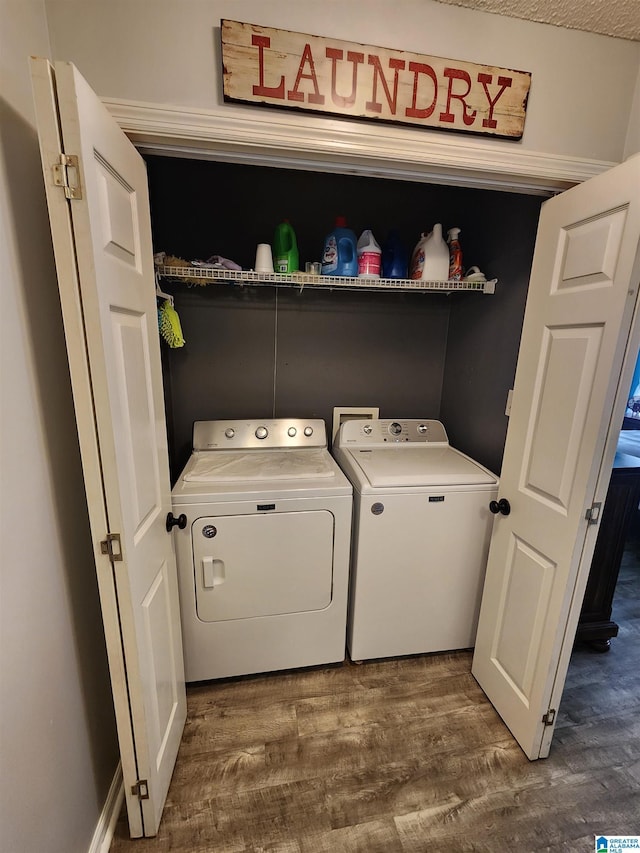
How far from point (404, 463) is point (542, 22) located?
158cm

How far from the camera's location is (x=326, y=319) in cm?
218

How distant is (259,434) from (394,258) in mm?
1151

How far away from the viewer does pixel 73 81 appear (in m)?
0.72

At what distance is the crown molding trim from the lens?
1038 millimetres

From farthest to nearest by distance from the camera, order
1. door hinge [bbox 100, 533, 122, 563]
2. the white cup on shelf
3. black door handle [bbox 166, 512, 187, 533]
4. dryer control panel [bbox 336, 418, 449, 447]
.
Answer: dryer control panel [bbox 336, 418, 449, 447]
the white cup on shelf
black door handle [bbox 166, 512, 187, 533]
door hinge [bbox 100, 533, 122, 563]

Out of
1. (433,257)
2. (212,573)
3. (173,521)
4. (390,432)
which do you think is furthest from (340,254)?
(212,573)

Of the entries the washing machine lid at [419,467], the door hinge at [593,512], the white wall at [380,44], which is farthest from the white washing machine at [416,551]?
the white wall at [380,44]

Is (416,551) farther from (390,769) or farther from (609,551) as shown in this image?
(609,551)

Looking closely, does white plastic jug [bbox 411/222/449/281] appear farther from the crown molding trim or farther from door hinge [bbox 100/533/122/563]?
door hinge [bbox 100/533/122/563]

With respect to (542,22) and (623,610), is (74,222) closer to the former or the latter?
(542,22)

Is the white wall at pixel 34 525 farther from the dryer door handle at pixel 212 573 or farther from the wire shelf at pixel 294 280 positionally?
the wire shelf at pixel 294 280

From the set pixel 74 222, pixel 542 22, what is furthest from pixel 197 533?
pixel 542 22

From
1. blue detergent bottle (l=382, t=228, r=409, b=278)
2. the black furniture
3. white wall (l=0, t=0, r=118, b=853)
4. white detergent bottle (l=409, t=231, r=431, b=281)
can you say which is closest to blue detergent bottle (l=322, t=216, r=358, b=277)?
blue detergent bottle (l=382, t=228, r=409, b=278)

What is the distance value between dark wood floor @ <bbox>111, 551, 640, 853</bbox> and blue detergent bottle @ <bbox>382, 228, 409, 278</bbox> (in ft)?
6.45
